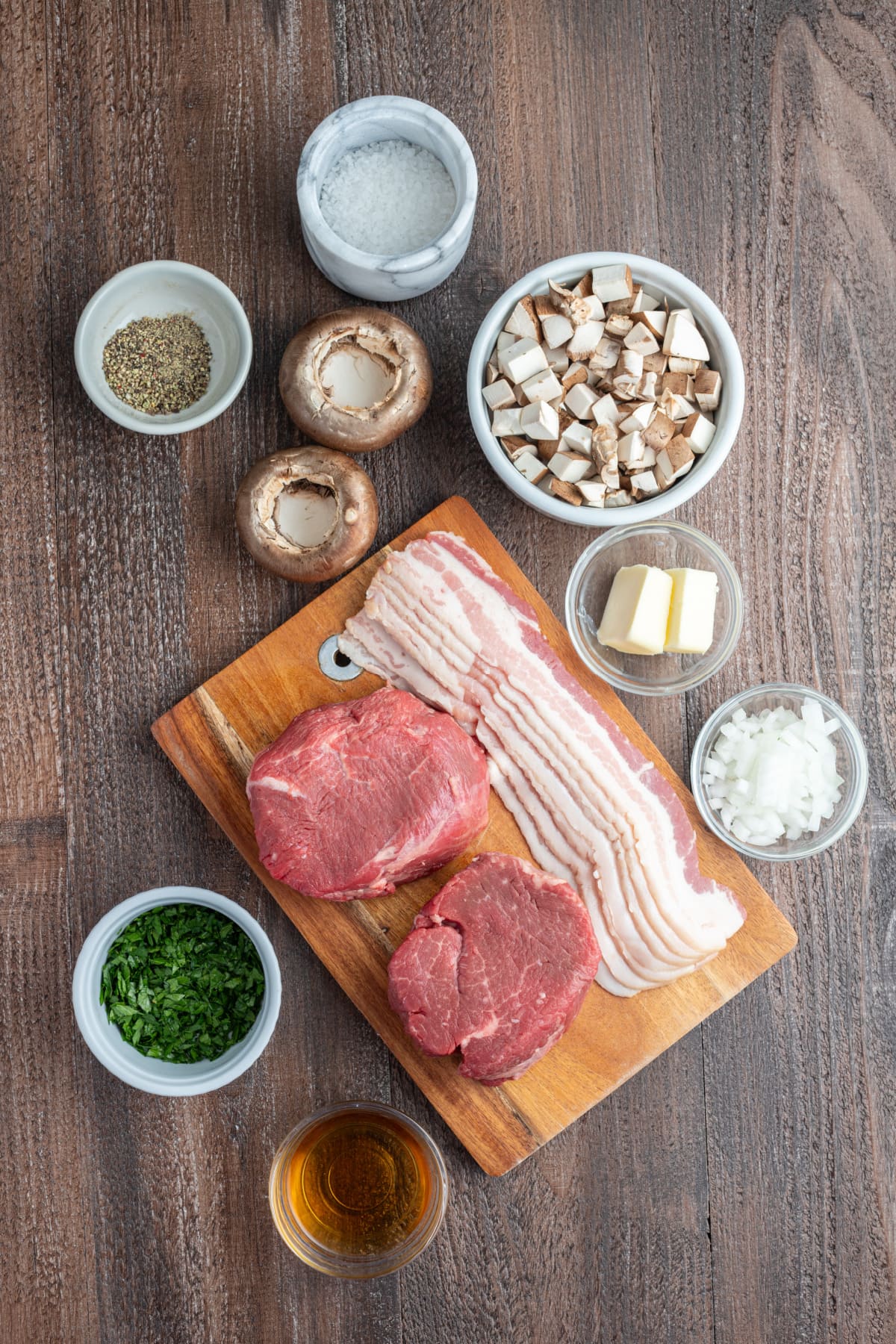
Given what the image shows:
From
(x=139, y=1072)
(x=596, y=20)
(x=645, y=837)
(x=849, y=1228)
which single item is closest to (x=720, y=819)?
(x=645, y=837)

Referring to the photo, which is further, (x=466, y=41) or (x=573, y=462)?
(x=466, y=41)

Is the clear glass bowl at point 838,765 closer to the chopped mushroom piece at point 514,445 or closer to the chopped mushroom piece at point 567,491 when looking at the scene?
the chopped mushroom piece at point 567,491

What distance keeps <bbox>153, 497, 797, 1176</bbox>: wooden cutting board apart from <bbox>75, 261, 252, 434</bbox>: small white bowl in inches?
16.2

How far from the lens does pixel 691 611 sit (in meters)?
1.79

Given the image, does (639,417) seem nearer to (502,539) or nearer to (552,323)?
(552,323)

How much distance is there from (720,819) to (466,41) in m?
1.57

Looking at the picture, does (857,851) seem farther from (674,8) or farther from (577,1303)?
(674,8)

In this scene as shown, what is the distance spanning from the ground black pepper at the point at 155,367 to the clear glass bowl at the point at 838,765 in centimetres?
116

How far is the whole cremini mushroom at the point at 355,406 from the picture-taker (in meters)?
1.73

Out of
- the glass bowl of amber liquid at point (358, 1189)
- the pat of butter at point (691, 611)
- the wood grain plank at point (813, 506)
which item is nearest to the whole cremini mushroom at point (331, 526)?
the pat of butter at point (691, 611)

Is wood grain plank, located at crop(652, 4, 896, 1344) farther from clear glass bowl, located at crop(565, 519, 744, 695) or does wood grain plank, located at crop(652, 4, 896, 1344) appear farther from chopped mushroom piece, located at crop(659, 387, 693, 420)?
chopped mushroom piece, located at crop(659, 387, 693, 420)

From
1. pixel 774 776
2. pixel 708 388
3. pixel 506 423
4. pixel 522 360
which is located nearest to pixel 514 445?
pixel 506 423

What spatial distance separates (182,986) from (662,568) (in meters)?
1.17

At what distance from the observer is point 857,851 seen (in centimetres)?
193
